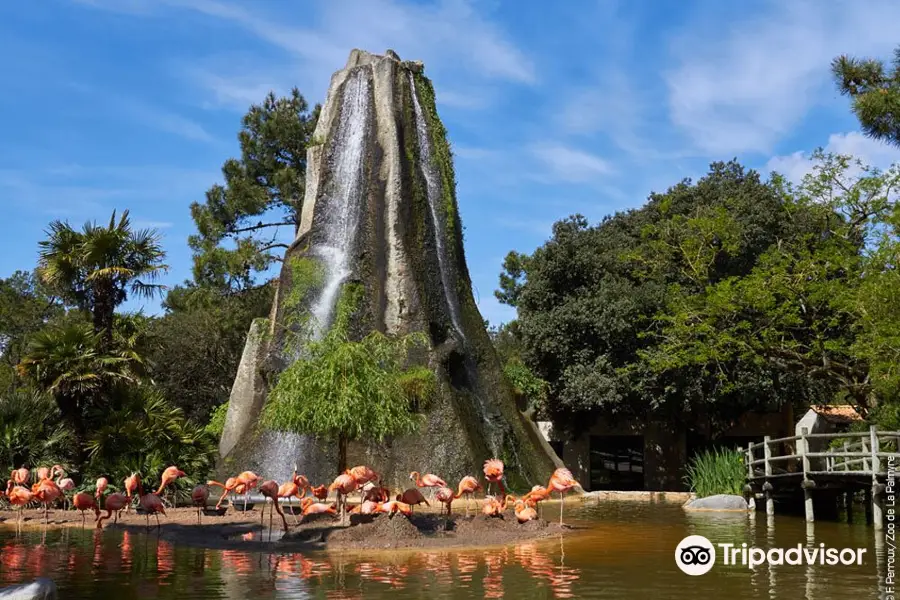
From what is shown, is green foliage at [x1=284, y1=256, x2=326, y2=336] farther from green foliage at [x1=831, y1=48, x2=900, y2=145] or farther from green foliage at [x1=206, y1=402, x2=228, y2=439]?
green foliage at [x1=831, y1=48, x2=900, y2=145]

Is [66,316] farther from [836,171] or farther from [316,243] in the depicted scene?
[836,171]

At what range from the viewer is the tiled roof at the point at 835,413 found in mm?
36812

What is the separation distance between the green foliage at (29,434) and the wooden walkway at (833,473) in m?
16.1

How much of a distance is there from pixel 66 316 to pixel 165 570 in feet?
134

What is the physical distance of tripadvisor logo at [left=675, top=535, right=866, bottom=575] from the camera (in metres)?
12.0

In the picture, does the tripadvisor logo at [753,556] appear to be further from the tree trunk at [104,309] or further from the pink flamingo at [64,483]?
the tree trunk at [104,309]

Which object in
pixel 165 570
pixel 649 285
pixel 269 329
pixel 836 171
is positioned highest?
pixel 836 171

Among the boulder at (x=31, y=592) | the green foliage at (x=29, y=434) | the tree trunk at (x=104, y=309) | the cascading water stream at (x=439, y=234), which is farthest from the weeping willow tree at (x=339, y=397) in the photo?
the cascading water stream at (x=439, y=234)

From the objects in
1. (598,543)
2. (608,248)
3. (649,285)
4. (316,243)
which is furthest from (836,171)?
(598,543)

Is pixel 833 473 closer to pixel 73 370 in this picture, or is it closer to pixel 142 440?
pixel 142 440

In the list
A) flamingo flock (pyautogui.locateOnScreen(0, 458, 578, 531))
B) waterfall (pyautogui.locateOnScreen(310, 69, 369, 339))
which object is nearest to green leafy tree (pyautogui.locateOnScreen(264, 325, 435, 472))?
flamingo flock (pyautogui.locateOnScreen(0, 458, 578, 531))

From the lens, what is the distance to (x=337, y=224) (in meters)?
32.0

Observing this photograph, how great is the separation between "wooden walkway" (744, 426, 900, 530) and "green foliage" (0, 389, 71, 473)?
16095 mm

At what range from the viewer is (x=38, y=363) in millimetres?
21359
